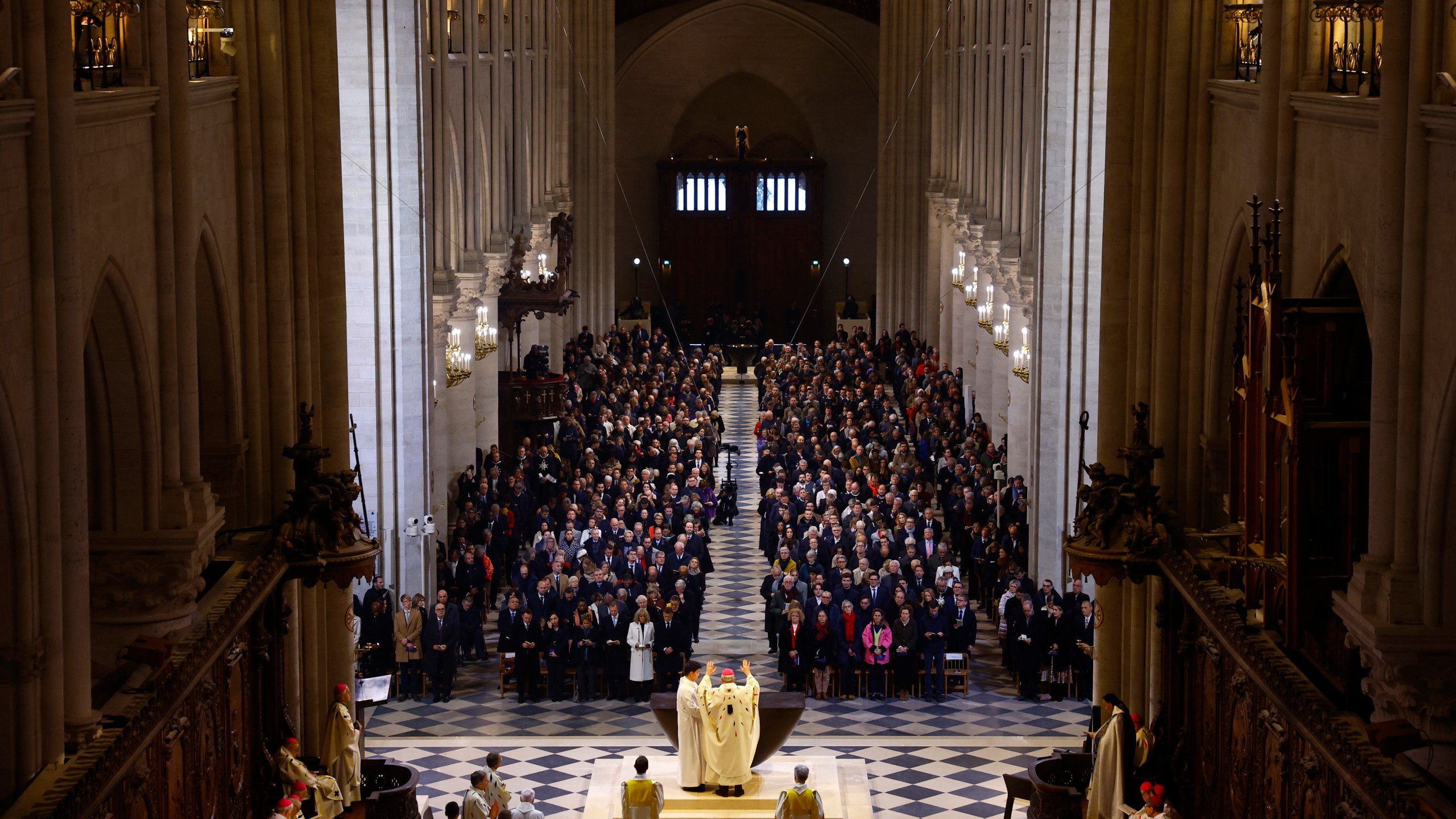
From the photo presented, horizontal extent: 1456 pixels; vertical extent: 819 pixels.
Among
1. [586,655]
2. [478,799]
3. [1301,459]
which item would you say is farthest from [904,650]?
[1301,459]

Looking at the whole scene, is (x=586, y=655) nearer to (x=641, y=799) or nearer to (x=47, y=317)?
(x=641, y=799)

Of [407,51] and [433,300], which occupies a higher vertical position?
[407,51]

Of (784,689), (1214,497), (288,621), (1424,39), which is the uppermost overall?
(1424,39)

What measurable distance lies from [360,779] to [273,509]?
2691 mm

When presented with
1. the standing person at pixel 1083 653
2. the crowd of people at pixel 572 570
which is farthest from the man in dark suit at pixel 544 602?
the standing person at pixel 1083 653

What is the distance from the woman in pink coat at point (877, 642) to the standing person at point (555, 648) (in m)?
3.68

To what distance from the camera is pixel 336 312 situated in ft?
65.6

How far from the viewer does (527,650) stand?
79.4 ft

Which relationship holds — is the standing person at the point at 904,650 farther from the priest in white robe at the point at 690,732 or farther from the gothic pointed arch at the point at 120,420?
the gothic pointed arch at the point at 120,420

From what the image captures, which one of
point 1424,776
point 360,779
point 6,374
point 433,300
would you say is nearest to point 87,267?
point 6,374

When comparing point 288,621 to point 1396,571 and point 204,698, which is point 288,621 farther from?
point 1396,571

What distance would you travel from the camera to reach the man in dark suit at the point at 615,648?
2431 centimetres

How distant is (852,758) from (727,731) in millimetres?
2539

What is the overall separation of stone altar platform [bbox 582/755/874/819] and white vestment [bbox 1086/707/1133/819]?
3248 millimetres
